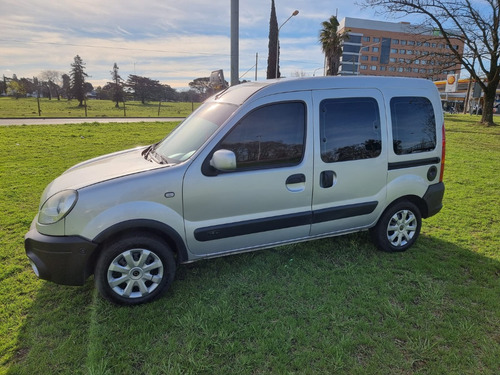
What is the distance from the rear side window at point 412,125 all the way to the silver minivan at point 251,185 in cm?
1

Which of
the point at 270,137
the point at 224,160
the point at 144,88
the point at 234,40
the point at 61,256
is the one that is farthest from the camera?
the point at 144,88

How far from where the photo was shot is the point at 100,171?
3131mm

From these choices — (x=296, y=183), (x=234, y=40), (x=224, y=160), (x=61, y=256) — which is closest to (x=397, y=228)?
(x=296, y=183)

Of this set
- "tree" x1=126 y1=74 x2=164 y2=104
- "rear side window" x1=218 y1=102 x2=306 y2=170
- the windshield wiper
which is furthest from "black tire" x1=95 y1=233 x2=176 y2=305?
"tree" x1=126 y1=74 x2=164 y2=104

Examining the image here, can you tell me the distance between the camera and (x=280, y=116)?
318cm

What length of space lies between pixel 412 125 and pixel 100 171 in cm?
345

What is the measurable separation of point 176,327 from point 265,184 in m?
1.46

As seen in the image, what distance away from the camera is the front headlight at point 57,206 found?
2.64 meters

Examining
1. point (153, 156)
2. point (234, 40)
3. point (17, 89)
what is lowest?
point (153, 156)

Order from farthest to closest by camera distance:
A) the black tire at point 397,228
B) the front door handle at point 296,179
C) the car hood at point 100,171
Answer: the black tire at point 397,228 < the front door handle at point 296,179 < the car hood at point 100,171

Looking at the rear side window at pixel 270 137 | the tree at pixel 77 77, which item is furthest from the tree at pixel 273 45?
the tree at pixel 77 77

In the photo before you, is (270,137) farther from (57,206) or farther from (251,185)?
(57,206)

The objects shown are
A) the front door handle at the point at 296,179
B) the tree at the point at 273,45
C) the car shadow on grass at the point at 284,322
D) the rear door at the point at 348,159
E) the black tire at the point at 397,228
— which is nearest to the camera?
the car shadow on grass at the point at 284,322

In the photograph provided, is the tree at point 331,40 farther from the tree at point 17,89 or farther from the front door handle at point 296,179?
the tree at point 17,89
